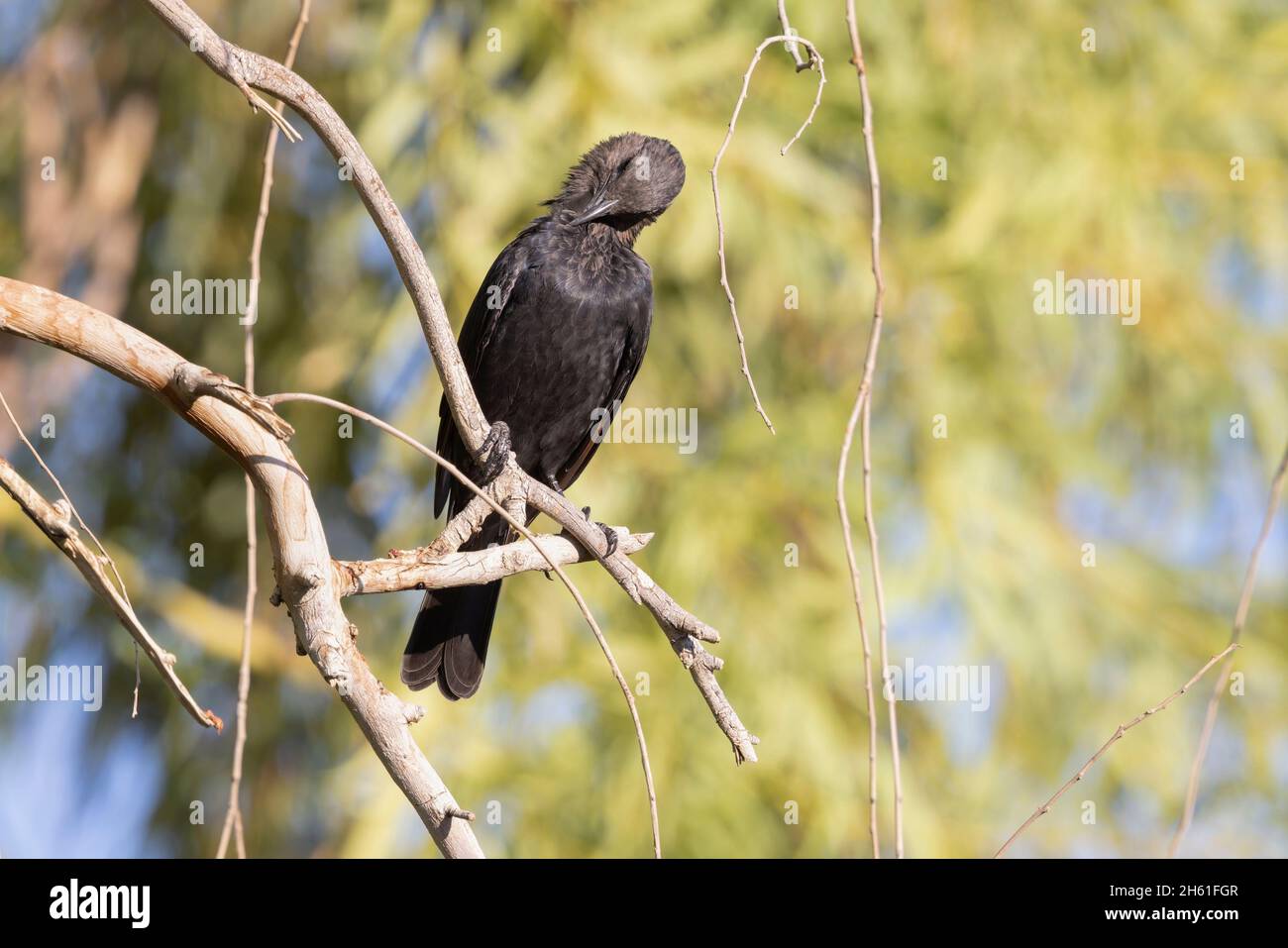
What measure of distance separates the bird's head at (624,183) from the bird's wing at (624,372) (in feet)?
0.73

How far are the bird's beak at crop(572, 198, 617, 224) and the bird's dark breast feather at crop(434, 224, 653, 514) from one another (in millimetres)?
140

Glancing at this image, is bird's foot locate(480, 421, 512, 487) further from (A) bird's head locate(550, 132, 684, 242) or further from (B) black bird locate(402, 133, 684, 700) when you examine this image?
(A) bird's head locate(550, 132, 684, 242)

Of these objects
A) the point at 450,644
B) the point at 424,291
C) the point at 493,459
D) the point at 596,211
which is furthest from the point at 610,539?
the point at 596,211

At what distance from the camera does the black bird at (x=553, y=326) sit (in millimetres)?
3381

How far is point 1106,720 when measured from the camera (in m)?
4.86

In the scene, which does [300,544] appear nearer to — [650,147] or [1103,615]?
[650,147]

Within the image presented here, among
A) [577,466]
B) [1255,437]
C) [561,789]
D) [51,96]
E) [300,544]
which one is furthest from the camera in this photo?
[51,96]

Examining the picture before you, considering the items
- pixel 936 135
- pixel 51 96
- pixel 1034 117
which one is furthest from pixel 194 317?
pixel 1034 117

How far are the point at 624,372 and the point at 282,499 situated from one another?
2122 millimetres

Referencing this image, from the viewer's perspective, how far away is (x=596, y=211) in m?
3.43

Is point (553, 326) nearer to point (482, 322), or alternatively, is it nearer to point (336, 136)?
point (482, 322)

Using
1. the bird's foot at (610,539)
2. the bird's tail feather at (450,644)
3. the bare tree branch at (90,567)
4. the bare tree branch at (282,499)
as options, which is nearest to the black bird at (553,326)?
the bird's tail feather at (450,644)

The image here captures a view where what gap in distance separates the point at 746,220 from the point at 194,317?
260 cm

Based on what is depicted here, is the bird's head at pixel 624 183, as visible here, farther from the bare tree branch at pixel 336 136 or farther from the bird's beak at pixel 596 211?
the bare tree branch at pixel 336 136
